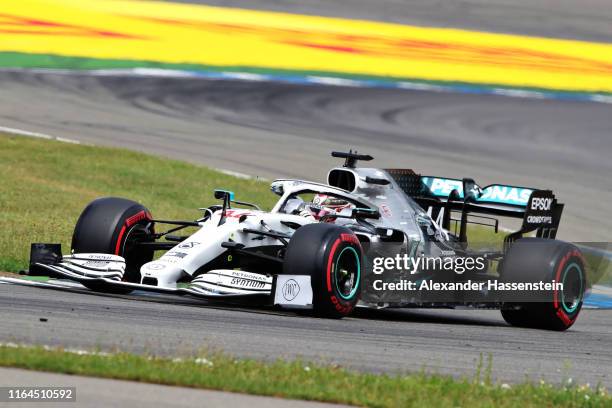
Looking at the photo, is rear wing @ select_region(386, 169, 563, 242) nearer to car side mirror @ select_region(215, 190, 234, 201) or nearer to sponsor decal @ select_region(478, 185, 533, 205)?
sponsor decal @ select_region(478, 185, 533, 205)

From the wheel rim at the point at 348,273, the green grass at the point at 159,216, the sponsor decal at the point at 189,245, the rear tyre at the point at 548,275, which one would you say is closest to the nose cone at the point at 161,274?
the sponsor decal at the point at 189,245

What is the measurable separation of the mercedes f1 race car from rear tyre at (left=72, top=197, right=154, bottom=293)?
1 centimetres

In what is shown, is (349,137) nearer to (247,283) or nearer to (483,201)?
(483,201)

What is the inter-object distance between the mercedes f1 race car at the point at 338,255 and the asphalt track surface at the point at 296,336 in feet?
0.76

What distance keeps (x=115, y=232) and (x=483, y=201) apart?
4.23 m

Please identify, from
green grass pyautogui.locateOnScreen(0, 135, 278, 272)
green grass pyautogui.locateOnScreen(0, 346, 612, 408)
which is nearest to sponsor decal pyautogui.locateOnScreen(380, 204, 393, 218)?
green grass pyautogui.locateOnScreen(0, 346, 612, 408)

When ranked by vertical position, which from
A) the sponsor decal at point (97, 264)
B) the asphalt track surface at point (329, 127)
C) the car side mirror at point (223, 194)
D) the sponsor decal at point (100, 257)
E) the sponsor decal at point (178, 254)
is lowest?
the sponsor decal at point (97, 264)

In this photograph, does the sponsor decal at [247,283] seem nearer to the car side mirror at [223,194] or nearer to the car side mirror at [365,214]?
the car side mirror at [223,194]

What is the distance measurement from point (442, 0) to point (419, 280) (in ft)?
101

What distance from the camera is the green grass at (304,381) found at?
705cm

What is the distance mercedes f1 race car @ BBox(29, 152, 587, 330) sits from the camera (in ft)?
37.3

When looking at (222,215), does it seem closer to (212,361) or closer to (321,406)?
(212,361)

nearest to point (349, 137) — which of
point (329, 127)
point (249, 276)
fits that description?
point (329, 127)

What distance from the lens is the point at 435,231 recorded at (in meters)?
13.6
